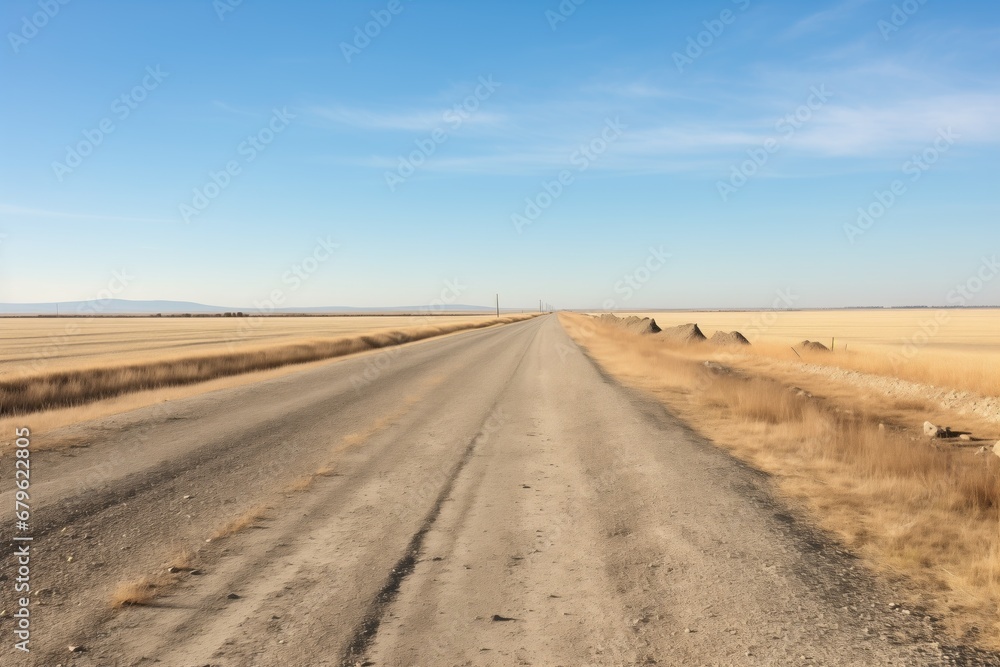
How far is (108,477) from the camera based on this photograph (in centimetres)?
677

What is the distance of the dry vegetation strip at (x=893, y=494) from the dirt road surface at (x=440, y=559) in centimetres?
36

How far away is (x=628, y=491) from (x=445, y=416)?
17.5 feet

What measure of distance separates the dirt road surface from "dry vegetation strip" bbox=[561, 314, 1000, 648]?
361mm

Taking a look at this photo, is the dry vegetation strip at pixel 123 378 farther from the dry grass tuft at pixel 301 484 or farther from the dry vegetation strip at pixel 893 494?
the dry vegetation strip at pixel 893 494

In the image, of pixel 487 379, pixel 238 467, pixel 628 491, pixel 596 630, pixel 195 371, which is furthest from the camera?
pixel 195 371

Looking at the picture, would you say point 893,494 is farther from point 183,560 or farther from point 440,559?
point 183,560

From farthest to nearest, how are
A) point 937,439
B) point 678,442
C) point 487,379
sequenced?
1. point 487,379
2. point 937,439
3. point 678,442

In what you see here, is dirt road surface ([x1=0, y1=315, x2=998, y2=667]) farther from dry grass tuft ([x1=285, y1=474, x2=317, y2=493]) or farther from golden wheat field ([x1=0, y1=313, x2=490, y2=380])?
golden wheat field ([x1=0, y1=313, x2=490, y2=380])

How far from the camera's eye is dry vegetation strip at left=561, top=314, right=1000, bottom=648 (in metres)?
3.97

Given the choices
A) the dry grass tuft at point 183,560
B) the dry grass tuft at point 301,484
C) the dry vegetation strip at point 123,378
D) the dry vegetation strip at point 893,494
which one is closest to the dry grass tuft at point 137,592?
the dry grass tuft at point 183,560

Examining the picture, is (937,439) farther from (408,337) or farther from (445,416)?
(408,337)

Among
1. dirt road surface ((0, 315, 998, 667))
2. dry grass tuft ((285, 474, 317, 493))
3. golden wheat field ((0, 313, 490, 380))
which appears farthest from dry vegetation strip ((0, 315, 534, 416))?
dry grass tuft ((285, 474, 317, 493))

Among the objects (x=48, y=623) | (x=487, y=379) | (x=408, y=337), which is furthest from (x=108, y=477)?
(x=408, y=337)

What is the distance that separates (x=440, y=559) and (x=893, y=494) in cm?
490
